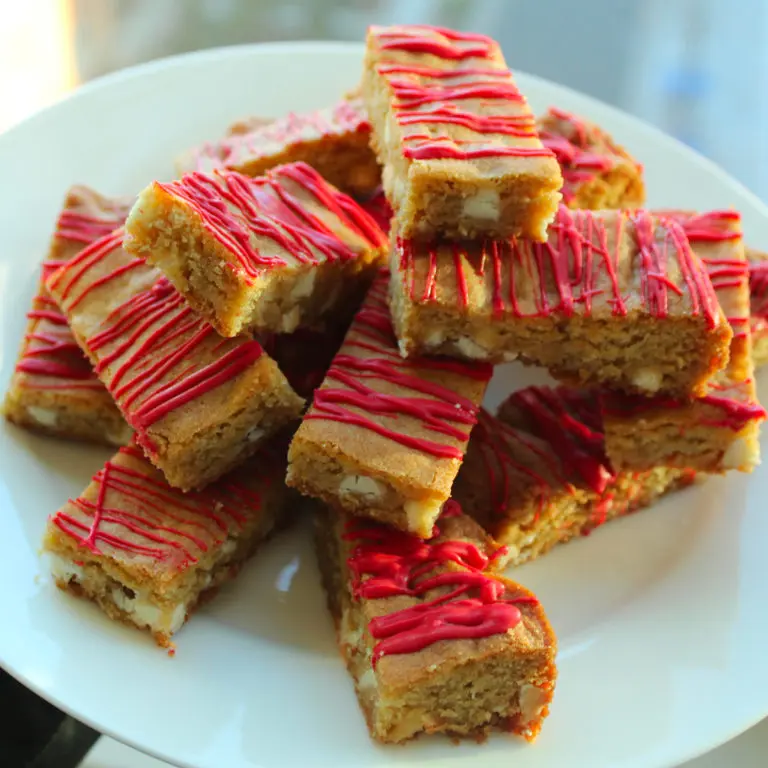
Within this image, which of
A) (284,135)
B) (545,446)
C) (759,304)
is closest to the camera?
(545,446)

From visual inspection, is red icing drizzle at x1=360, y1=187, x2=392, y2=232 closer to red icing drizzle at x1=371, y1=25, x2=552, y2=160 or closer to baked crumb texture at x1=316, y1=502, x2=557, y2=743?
red icing drizzle at x1=371, y1=25, x2=552, y2=160

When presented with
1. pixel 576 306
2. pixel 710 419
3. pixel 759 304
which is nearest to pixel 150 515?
pixel 576 306

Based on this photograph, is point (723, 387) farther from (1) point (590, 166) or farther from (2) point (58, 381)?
(2) point (58, 381)

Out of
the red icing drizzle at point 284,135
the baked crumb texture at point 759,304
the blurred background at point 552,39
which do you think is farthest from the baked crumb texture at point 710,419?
the blurred background at point 552,39

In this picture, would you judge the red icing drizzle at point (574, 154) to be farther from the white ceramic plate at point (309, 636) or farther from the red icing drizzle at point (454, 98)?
the white ceramic plate at point (309, 636)

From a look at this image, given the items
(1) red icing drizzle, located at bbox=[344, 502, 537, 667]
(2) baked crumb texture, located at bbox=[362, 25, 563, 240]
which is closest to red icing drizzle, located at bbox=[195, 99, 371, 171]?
(2) baked crumb texture, located at bbox=[362, 25, 563, 240]
